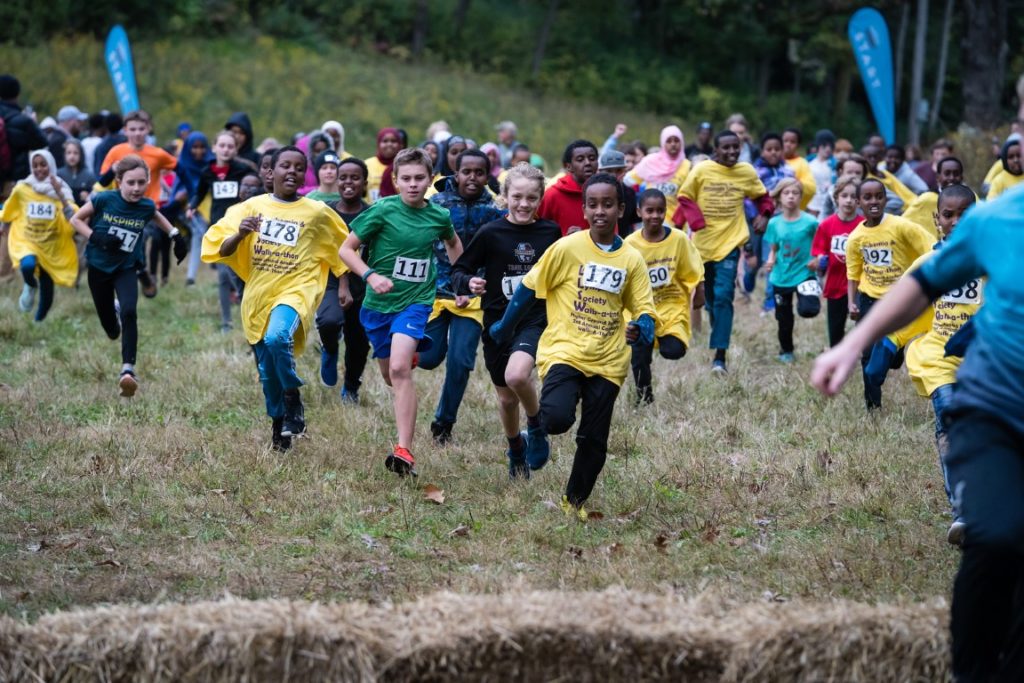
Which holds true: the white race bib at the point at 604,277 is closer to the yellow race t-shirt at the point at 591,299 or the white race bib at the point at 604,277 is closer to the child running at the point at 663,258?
the yellow race t-shirt at the point at 591,299

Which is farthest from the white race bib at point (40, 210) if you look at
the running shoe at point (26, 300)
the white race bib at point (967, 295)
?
the white race bib at point (967, 295)

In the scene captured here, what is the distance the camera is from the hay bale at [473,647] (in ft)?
15.7

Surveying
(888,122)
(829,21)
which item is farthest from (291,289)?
(829,21)

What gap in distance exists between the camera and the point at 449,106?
38.5m

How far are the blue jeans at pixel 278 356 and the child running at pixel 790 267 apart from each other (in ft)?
17.4

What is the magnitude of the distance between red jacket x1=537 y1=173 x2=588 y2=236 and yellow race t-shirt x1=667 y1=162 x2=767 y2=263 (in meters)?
3.03

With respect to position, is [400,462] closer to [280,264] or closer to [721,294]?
[280,264]

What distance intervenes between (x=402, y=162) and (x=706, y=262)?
14.6 ft

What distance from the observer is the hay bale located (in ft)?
15.7

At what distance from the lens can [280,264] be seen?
29.5 ft

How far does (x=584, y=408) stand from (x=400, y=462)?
5.18ft

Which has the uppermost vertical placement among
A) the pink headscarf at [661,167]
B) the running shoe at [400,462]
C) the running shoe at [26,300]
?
the pink headscarf at [661,167]

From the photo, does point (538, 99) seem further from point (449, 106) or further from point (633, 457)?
point (633, 457)

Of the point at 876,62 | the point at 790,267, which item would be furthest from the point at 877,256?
the point at 876,62
